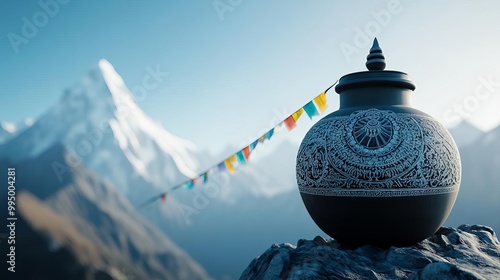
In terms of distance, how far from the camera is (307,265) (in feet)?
14.4

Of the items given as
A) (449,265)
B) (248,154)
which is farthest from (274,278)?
(248,154)

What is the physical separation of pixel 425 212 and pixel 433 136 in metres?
1.02

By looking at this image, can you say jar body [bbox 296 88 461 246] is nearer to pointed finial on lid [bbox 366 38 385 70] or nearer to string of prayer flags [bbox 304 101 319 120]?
pointed finial on lid [bbox 366 38 385 70]

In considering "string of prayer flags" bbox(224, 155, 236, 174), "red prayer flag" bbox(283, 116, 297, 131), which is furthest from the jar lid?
"string of prayer flags" bbox(224, 155, 236, 174)

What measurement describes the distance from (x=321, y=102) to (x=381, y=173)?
8.03 ft

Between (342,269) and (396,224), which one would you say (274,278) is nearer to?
Answer: (342,269)

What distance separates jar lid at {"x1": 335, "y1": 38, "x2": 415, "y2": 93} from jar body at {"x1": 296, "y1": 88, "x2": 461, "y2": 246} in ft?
0.51

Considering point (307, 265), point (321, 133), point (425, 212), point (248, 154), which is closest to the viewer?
point (307, 265)

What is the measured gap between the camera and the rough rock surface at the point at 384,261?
413cm

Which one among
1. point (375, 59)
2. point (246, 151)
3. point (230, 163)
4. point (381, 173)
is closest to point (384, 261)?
point (381, 173)

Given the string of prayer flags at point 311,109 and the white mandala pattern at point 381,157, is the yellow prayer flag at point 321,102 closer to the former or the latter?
the string of prayer flags at point 311,109

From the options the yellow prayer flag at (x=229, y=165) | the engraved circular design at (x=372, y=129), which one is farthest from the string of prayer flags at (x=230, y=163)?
the engraved circular design at (x=372, y=129)

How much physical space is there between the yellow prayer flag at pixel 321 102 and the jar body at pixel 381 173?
5.08 feet

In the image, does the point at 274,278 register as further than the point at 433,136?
No
